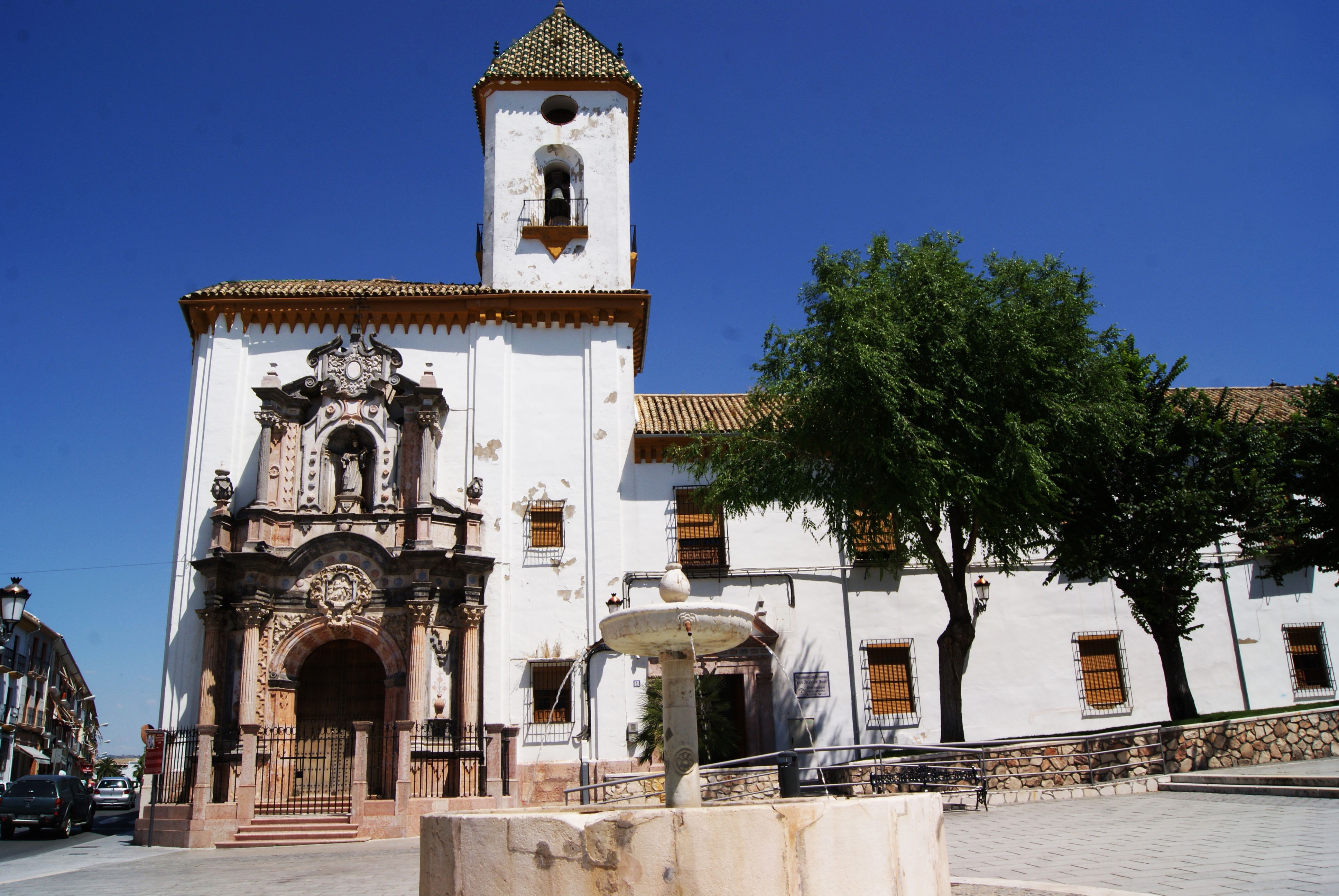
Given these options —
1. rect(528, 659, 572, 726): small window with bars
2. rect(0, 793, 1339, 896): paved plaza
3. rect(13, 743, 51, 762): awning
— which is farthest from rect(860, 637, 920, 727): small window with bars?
rect(13, 743, 51, 762): awning

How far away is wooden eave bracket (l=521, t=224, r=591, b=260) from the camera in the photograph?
2077 cm

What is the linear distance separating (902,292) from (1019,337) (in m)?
2.19

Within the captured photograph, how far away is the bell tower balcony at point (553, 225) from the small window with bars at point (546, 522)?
19.3 ft

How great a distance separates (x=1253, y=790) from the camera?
454 inches

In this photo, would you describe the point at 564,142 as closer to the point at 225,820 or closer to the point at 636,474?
the point at 636,474

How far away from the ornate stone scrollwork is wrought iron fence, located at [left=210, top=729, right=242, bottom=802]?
97.2 inches

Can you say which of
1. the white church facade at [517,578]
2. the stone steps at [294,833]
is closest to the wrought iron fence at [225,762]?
the white church facade at [517,578]

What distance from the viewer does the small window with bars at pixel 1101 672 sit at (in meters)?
18.7

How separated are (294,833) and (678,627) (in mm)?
10331

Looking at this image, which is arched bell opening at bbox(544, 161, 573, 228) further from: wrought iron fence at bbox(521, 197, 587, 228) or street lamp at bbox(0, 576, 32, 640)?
street lamp at bbox(0, 576, 32, 640)

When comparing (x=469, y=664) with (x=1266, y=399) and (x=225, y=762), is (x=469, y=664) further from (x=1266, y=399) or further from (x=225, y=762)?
(x=1266, y=399)

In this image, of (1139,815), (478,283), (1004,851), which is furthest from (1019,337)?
(478,283)

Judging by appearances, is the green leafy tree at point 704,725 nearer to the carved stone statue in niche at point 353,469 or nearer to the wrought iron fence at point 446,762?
the wrought iron fence at point 446,762

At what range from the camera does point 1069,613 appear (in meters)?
19.3
